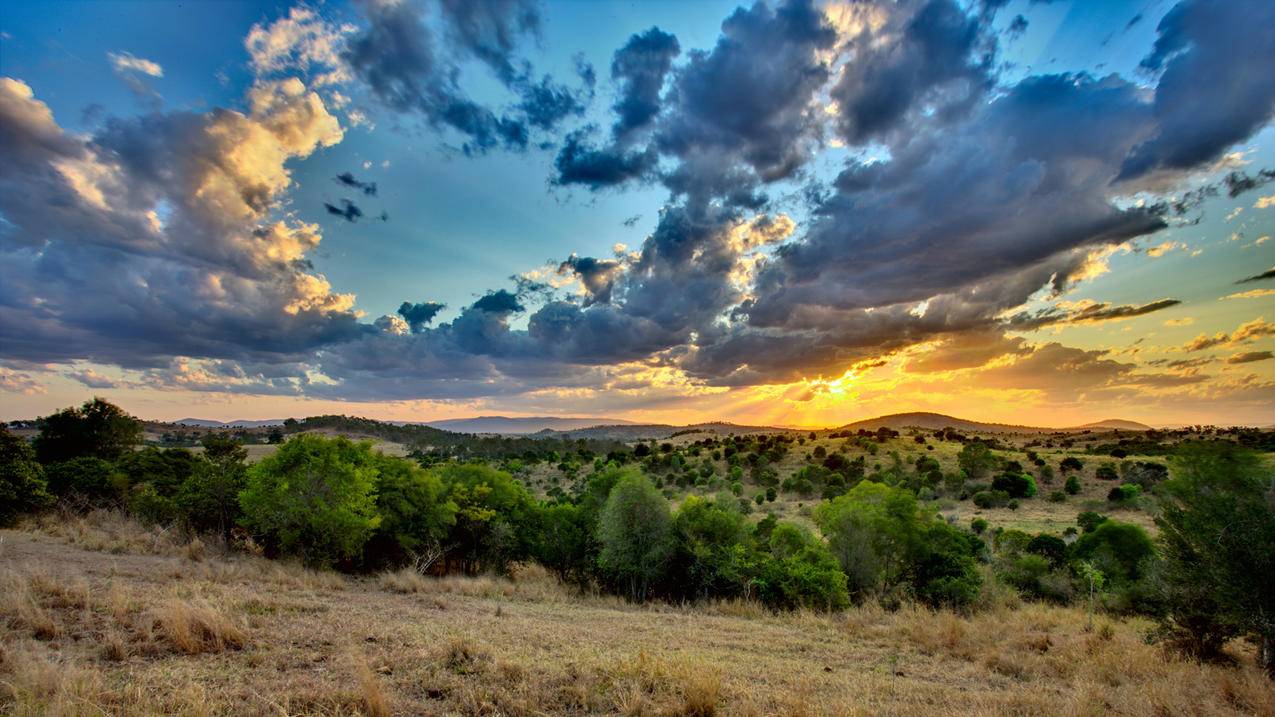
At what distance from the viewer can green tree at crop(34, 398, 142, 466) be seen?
38094mm

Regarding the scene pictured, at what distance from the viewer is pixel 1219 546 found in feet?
33.3

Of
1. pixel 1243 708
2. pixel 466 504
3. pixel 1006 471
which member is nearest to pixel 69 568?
pixel 466 504

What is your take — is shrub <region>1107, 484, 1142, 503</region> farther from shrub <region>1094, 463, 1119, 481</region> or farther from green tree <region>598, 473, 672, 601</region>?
green tree <region>598, 473, 672, 601</region>

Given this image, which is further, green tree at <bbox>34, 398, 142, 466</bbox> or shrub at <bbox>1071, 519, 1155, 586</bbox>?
green tree at <bbox>34, 398, 142, 466</bbox>

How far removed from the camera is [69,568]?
1298cm

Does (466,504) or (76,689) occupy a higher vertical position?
Answer: (76,689)

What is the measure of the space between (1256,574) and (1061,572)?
20015mm

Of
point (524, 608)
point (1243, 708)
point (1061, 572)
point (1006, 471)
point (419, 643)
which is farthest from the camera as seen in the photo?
point (1006, 471)

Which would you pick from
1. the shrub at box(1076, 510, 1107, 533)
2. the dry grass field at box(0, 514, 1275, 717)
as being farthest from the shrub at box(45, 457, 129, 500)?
the shrub at box(1076, 510, 1107, 533)

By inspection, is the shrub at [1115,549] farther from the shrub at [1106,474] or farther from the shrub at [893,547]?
the shrub at [1106,474]

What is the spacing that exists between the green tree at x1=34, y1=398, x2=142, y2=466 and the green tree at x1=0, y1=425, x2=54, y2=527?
54.1 ft

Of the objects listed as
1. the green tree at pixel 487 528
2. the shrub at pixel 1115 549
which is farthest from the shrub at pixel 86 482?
the shrub at pixel 1115 549

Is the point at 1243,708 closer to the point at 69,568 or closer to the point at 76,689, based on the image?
the point at 76,689

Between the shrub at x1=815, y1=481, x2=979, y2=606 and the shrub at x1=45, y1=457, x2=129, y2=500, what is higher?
the shrub at x1=45, y1=457, x2=129, y2=500
